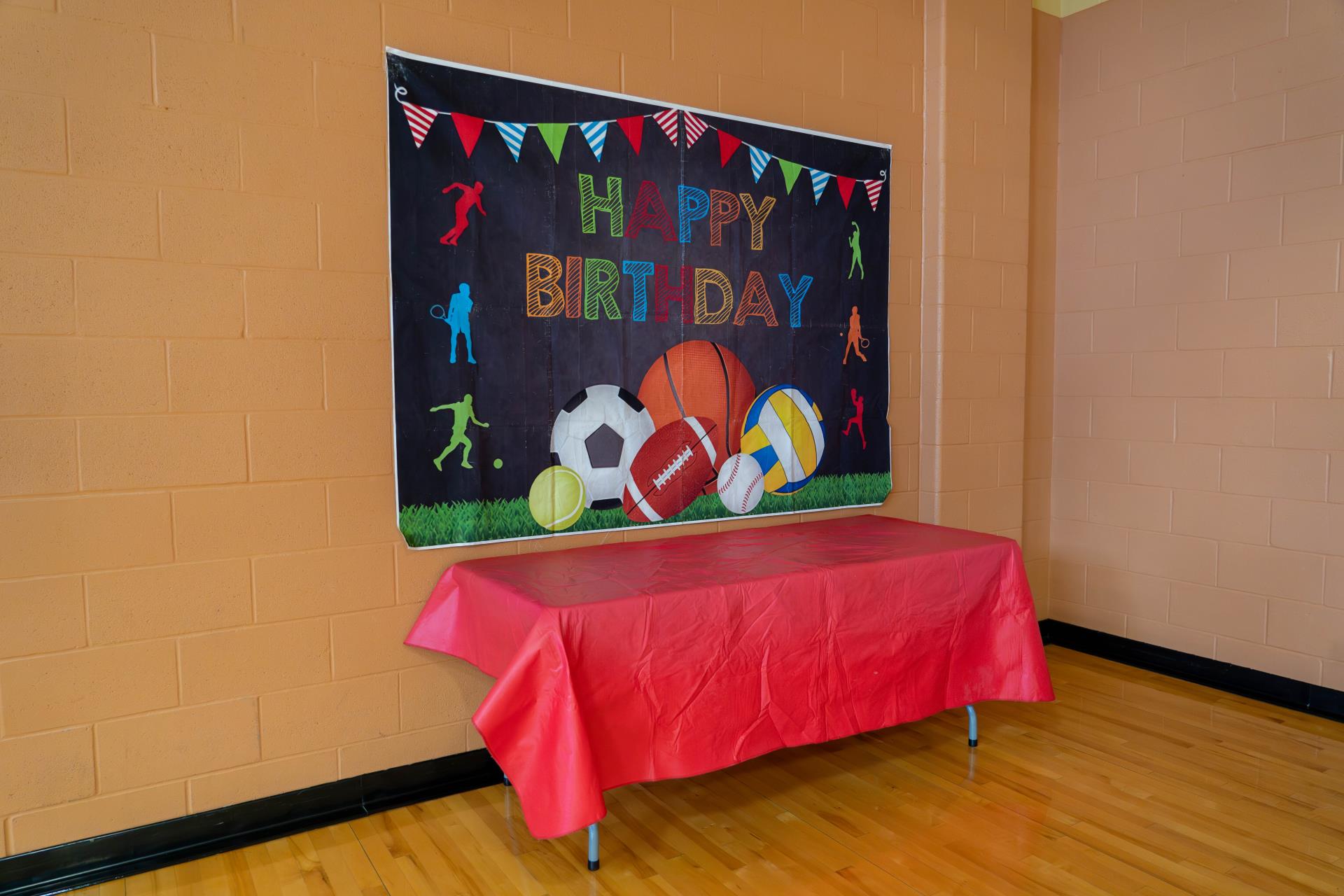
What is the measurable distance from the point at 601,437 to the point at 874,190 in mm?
1541

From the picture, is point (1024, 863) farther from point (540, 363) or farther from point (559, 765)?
point (540, 363)

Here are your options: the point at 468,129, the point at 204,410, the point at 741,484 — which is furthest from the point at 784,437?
the point at 204,410

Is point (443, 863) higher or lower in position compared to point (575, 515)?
lower

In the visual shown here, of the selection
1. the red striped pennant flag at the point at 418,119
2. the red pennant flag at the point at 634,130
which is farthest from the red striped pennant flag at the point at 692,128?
the red striped pennant flag at the point at 418,119

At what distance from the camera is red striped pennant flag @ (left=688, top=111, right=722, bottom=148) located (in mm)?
2918

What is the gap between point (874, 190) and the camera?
11.2 ft

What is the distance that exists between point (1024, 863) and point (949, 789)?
418 millimetres

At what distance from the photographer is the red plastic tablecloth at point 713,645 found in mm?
1977

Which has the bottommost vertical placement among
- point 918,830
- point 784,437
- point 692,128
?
point 918,830

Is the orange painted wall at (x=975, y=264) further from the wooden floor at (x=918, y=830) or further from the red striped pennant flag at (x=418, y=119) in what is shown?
the red striped pennant flag at (x=418, y=119)

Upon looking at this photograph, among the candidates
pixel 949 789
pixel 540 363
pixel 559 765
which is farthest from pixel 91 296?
pixel 949 789

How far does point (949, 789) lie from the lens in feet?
8.42

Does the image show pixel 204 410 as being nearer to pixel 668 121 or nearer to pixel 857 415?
pixel 668 121

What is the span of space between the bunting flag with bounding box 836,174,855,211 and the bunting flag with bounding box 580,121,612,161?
996mm
